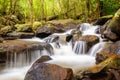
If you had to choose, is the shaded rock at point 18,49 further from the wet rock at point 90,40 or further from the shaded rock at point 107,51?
the shaded rock at point 107,51

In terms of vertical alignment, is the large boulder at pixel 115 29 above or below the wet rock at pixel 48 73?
above

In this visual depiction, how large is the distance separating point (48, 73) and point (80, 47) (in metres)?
5.15

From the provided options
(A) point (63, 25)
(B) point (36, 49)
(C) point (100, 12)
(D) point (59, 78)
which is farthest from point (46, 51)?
(C) point (100, 12)

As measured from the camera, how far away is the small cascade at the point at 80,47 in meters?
12.1

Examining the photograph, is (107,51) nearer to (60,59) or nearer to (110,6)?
(60,59)

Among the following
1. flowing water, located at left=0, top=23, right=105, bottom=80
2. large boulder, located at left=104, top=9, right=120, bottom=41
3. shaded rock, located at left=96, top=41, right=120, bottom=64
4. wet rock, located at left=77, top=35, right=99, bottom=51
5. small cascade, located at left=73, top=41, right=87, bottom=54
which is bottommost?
flowing water, located at left=0, top=23, right=105, bottom=80

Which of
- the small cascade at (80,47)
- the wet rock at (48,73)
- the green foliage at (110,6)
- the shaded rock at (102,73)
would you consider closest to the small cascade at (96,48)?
the small cascade at (80,47)

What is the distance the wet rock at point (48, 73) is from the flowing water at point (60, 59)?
70.1 inches

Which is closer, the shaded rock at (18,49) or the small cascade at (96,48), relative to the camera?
the shaded rock at (18,49)

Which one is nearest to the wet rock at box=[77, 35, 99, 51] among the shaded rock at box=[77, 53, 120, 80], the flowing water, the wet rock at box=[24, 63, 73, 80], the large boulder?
the flowing water

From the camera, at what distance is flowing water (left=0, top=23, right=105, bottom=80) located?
32.8ft

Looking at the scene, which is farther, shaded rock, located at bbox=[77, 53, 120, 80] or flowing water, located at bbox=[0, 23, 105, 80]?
flowing water, located at bbox=[0, 23, 105, 80]

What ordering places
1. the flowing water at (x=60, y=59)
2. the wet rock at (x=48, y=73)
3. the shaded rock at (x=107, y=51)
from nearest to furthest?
the wet rock at (x=48, y=73) → the shaded rock at (x=107, y=51) → the flowing water at (x=60, y=59)

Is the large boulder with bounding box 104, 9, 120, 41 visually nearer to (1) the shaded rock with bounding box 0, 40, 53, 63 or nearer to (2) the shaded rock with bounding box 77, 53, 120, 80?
(1) the shaded rock with bounding box 0, 40, 53, 63
